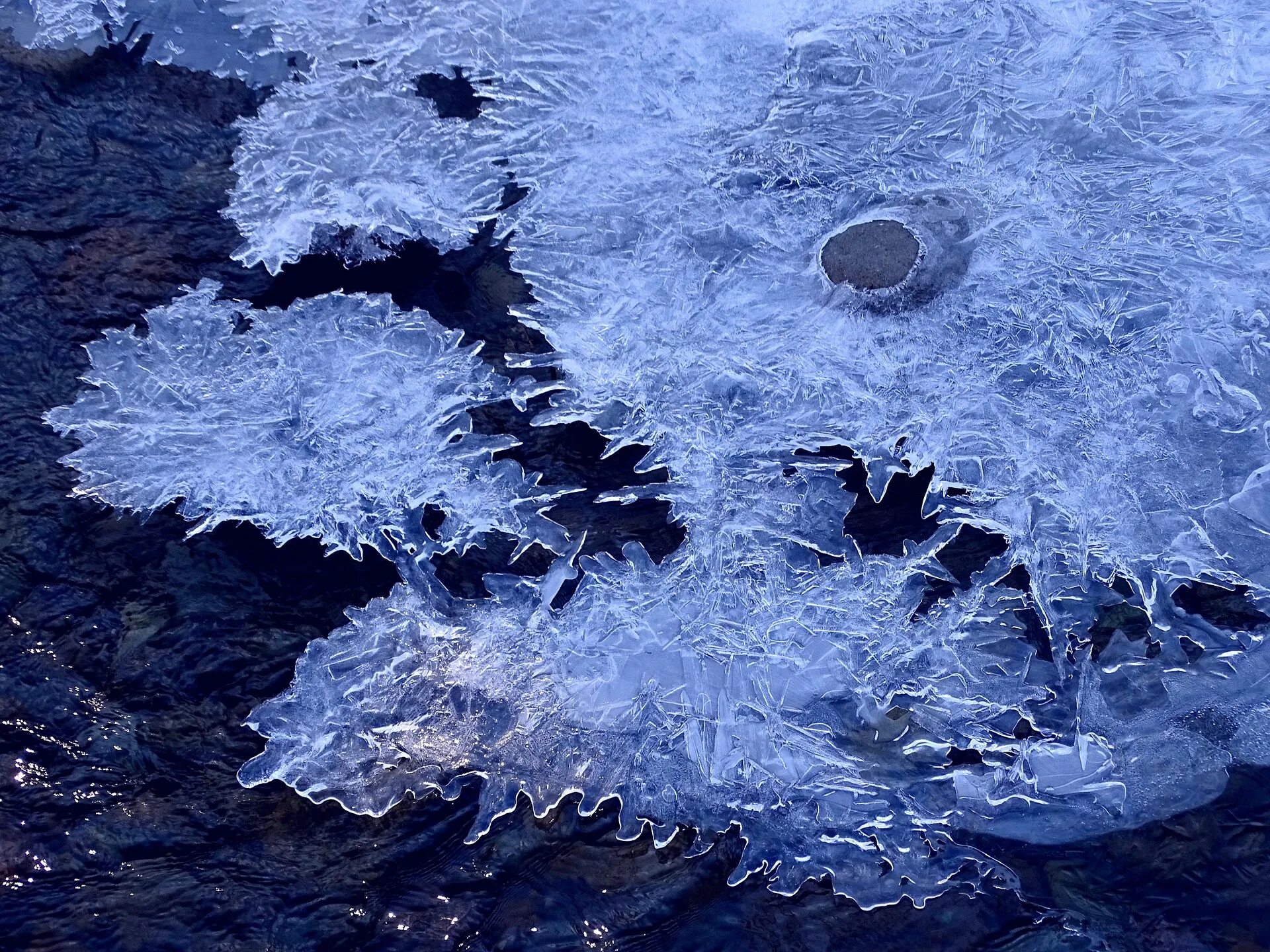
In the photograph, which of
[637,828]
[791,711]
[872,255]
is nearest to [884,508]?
[791,711]

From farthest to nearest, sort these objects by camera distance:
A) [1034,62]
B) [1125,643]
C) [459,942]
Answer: [1034,62] → [1125,643] → [459,942]

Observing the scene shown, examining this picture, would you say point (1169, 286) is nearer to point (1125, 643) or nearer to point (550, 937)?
point (1125, 643)

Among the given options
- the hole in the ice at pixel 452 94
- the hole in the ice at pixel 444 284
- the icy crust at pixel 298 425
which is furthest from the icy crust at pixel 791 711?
the hole in the ice at pixel 452 94

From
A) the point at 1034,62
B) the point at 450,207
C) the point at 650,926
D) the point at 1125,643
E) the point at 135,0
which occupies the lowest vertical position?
the point at 650,926

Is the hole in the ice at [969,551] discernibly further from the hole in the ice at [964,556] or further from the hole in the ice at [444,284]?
the hole in the ice at [444,284]

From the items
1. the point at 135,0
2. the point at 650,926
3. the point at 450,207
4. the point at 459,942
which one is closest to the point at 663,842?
the point at 650,926

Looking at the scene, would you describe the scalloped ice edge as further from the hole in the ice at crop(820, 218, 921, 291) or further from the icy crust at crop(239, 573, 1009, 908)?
the hole in the ice at crop(820, 218, 921, 291)

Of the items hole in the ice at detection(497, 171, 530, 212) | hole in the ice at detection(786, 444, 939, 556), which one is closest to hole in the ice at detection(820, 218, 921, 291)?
hole in the ice at detection(786, 444, 939, 556)
